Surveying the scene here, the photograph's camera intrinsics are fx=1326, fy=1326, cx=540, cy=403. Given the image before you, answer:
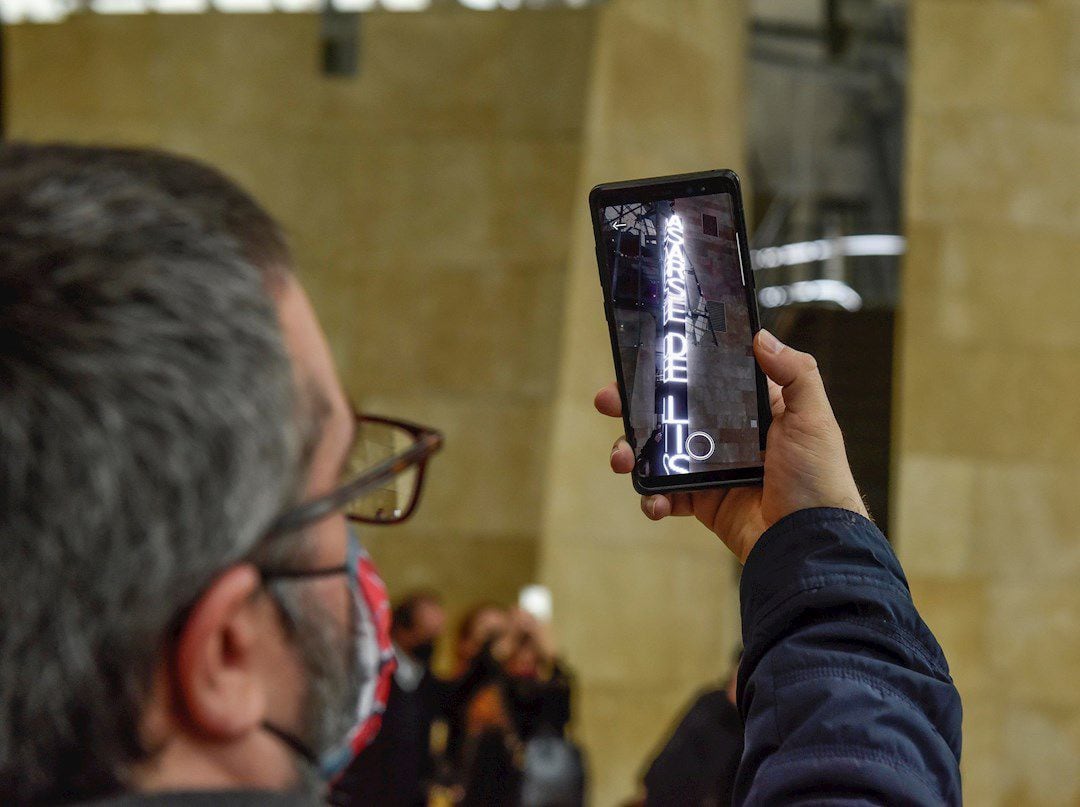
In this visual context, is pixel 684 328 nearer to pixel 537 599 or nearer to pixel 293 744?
pixel 293 744

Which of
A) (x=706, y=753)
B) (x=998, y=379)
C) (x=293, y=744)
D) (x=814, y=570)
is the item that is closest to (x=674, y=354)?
(x=814, y=570)

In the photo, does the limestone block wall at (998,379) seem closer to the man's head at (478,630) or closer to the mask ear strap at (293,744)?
the man's head at (478,630)

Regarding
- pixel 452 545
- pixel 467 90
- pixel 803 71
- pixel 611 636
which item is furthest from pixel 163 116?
pixel 803 71

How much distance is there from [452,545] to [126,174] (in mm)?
7641

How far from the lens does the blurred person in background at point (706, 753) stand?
2410mm

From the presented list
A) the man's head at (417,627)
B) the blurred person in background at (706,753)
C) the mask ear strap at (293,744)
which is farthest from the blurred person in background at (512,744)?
the mask ear strap at (293,744)

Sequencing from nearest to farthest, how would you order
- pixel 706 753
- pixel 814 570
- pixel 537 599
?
pixel 814 570 < pixel 706 753 < pixel 537 599

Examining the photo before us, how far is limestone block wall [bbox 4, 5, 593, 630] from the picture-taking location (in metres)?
8.45

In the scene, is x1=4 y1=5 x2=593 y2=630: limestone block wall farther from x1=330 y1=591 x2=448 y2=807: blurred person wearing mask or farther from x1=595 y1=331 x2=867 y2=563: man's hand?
x1=595 y1=331 x2=867 y2=563: man's hand

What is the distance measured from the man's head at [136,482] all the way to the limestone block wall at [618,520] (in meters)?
7.47

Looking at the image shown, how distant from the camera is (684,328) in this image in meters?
1.46

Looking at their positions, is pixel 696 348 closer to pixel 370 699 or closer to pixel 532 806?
pixel 370 699

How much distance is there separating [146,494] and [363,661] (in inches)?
10.7

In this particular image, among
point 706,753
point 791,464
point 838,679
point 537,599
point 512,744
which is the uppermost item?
point 791,464
